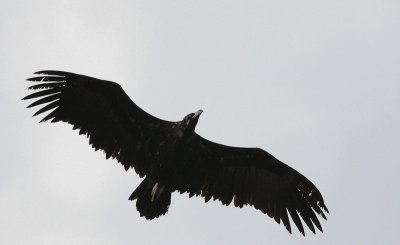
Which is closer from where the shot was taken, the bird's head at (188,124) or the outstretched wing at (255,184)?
the bird's head at (188,124)

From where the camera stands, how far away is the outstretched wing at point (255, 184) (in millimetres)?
18500

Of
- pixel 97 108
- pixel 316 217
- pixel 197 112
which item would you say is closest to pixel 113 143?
pixel 97 108

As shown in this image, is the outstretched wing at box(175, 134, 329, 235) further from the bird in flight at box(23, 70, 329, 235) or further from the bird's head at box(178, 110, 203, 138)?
the bird's head at box(178, 110, 203, 138)

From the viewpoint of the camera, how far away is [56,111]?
17.8m

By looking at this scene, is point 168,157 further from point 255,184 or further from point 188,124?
point 255,184

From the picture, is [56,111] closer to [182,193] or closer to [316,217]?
[182,193]

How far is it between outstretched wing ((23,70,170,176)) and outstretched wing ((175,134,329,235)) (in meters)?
1.35

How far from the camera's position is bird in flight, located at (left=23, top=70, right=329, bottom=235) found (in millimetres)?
17547

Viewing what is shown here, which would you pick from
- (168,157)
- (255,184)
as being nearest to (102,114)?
(168,157)

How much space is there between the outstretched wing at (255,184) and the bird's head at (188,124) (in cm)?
98

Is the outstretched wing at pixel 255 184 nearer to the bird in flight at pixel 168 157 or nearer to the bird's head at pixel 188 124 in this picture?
the bird in flight at pixel 168 157

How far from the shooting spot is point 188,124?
17.5m

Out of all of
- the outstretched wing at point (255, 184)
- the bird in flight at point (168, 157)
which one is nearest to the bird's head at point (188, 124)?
the bird in flight at point (168, 157)

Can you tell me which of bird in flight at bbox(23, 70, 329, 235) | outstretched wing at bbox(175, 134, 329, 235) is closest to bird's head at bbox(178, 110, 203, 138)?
bird in flight at bbox(23, 70, 329, 235)
